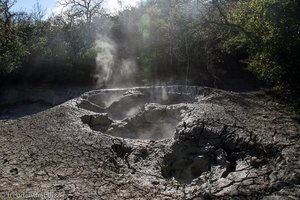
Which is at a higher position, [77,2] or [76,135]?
[77,2]

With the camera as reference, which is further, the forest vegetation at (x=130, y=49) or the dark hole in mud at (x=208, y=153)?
the forest vegetation at (x=130, y=49)

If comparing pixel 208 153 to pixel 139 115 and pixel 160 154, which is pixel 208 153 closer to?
pixel 160 154

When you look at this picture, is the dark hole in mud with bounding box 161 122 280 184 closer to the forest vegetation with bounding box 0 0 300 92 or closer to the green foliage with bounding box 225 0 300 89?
the green foliage with bounding box 225 0 300 89

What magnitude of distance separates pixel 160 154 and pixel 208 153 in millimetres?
882

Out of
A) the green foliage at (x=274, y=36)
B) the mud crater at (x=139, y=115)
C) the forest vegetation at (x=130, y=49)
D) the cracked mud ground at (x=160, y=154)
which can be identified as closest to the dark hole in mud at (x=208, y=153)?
the cracked mud ground at (x=160, y=154)

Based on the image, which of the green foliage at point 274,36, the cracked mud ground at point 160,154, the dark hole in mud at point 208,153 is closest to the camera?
the cracked mud ground at point 160,154

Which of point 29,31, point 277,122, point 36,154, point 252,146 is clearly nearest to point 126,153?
point 36,154

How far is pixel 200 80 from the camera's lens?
51.7 feet

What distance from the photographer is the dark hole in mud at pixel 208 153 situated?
211 inches

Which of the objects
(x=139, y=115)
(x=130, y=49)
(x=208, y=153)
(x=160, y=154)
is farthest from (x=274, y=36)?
(x=130, y=49)

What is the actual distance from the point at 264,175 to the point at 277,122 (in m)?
2.41

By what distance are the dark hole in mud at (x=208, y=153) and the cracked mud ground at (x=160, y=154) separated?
18 millimetres

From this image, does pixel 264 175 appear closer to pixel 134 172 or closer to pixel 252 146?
pixel 252 146

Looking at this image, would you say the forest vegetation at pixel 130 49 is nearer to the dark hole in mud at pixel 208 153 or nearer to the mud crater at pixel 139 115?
the mud crater at pixel 139 115
